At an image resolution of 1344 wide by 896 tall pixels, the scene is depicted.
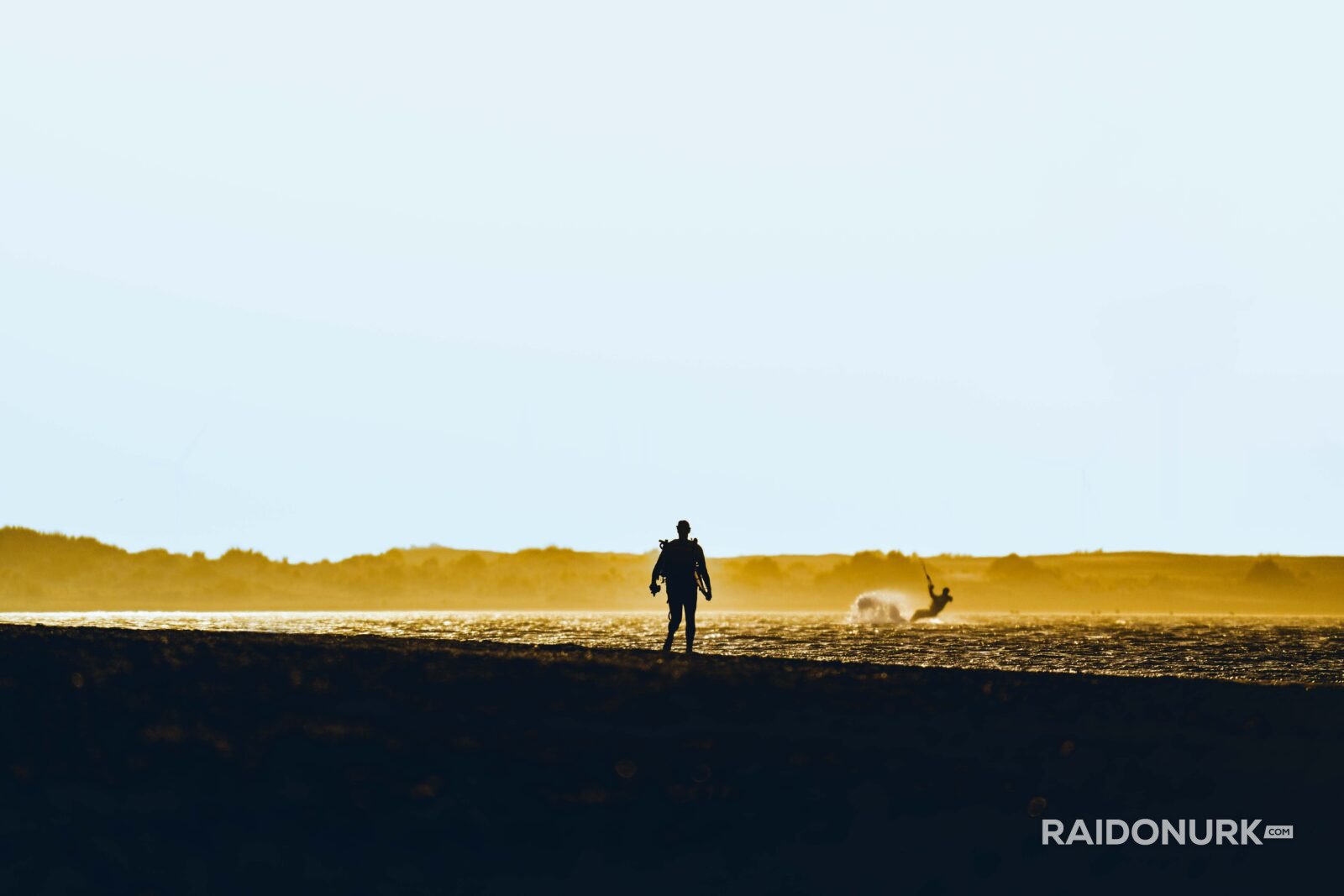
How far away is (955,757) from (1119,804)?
2195 millimetres

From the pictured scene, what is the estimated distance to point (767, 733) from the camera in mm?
12508

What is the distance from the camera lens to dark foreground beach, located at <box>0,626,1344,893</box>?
23.4 ft

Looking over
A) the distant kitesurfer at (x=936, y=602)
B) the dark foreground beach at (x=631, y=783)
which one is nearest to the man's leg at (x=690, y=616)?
the dark foreground beach at (x=631, y=783)

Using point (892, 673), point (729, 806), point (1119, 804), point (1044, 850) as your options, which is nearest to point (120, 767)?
point (729, 806)

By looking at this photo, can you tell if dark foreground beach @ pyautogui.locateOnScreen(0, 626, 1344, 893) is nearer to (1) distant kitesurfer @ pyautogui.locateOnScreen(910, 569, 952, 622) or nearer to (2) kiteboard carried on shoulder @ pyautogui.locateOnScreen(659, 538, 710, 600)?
(2) kiteboard carried on shoulder @ pyautogui.locateOnScreen(659, 538, 710, 600)

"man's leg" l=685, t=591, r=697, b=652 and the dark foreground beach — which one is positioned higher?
"man's leg" l=685, t=591, r=697, b=652

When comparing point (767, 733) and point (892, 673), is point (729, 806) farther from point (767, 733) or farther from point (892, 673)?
point (892, 673)

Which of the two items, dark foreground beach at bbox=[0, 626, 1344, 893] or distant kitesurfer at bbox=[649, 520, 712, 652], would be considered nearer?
dark foreground beach at bbox=[0, 626, 1344, 893]

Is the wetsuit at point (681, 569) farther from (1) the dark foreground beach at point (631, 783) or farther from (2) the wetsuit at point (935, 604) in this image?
(2) the wetsuit at point (935, 604)

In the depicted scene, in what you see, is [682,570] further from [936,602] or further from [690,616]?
[936,602]

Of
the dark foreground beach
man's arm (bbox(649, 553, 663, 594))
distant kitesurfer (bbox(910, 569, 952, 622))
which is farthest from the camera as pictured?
distant kitesurfer (bbox(910, 569, 952, 622))

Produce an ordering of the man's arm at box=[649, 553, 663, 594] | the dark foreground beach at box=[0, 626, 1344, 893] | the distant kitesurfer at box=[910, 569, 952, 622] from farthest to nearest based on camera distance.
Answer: the distant kitesurfer at box=[910, 569, 952, 622] < the man's arm at box=[649, 553, 663, 594] < the dark foreground beach at box=[0, 626, 1344, 893]

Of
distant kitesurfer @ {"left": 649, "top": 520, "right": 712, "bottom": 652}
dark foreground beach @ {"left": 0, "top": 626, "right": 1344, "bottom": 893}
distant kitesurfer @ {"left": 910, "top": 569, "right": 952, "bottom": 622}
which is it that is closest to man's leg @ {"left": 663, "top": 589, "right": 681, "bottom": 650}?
distant kitesurfer @ {"left": 649, "top": 520, "right": 712, "bottom": 652}

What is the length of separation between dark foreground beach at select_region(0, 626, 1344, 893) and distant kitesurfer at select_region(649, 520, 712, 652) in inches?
281
